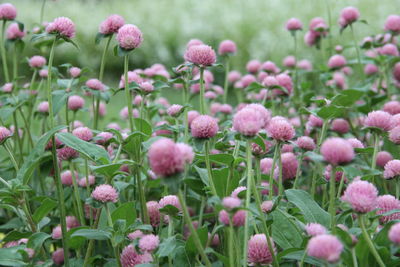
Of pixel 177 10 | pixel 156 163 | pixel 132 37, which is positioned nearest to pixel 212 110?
pixel 132 37

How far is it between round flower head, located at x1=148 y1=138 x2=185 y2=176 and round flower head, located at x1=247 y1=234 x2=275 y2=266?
0.87 ft

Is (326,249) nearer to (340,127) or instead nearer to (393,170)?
(393,170)

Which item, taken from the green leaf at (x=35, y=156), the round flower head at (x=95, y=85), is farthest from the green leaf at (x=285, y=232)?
the round flower head at (x=95, y=85)

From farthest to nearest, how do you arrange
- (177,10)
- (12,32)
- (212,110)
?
(177,10), (212,110), (12,32)

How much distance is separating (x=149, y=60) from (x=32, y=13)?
2328mm

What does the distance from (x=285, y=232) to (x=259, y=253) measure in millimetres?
133

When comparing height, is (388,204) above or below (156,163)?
below

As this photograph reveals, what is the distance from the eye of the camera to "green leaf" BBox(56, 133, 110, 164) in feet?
3.60

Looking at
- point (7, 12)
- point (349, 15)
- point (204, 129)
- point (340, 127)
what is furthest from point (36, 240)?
point (349, 15)

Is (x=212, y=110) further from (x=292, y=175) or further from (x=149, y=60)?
(x=149, y=60)

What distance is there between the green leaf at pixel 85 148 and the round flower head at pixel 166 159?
35 cm

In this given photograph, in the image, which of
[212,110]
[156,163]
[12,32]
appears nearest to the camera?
[156,163]

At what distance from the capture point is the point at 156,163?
2.53 feet

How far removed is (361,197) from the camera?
2.72 feet
